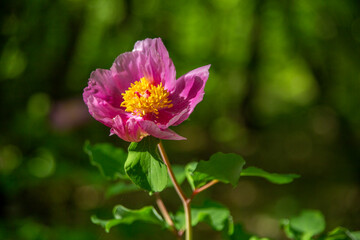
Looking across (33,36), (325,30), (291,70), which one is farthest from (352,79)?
(33,36)

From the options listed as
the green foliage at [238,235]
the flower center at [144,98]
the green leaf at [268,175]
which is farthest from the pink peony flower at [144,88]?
the green foliage at [238,235]

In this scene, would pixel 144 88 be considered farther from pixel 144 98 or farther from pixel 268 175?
pixel 268 175

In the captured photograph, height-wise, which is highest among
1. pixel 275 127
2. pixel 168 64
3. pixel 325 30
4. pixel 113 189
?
pixel 168 64

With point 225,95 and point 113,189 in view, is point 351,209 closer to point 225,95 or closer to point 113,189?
point 225,95

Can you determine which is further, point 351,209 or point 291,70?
point 291,70

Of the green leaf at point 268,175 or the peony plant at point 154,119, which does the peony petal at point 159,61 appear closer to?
the peony plant at point 154,119

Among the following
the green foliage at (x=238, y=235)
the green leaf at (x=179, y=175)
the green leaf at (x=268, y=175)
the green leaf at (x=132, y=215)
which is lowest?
the green foliage at (x=238, y=235)

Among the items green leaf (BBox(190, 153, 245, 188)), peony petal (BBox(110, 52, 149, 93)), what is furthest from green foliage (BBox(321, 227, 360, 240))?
peony petal (BBox(110, 52, 149, 93))
